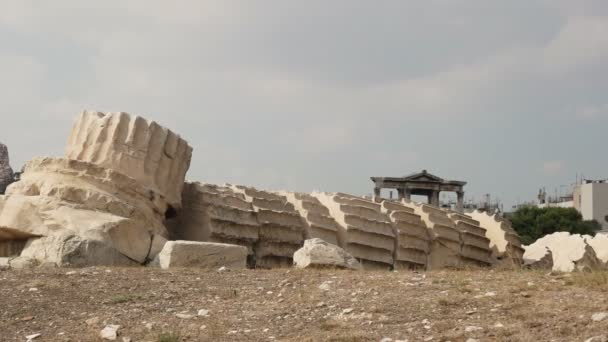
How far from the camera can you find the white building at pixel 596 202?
2156 inches

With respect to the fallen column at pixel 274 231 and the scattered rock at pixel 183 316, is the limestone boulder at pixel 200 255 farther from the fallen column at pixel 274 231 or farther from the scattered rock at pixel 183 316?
the scattered rock at pixel 183 316

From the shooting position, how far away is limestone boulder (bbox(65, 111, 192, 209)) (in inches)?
419

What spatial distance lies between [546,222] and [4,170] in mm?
37311

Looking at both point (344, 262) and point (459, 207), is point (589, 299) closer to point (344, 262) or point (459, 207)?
point (344, 262)

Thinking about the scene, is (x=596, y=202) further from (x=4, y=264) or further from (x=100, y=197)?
(x=4, y=264)

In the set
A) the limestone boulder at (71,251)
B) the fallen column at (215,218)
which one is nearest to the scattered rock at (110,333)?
the limestone boulder at (71,251)

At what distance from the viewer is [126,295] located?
6.92 meters

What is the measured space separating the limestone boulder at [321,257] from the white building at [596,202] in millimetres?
49545

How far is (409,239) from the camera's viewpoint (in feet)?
43.5

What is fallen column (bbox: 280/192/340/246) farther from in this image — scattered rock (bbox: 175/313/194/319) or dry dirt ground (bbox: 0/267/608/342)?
scattered rock (bbox: 175/313/194/319)

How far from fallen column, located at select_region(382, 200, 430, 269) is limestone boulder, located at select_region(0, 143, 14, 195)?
22.9 ft

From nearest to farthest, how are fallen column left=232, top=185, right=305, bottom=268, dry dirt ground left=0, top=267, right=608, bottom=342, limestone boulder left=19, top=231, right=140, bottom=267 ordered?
1. dry dirt ground left=0, top=267, right=608, bottom=342
2. limestone boulder left=19, top=231, right=140, bottom=267
3. fallen column left=232, top=185, right=305, bottom=268

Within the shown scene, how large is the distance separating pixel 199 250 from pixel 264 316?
3306 millimetres

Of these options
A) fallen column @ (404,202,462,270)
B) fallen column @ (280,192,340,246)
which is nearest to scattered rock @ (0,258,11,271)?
fallen column @ (280,192,340,246)
